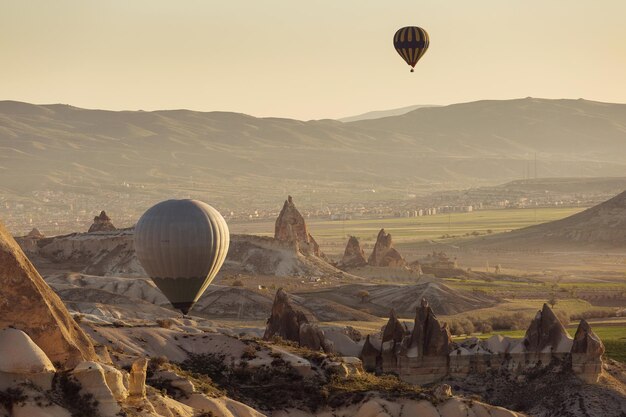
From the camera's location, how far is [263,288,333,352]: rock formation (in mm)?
65625

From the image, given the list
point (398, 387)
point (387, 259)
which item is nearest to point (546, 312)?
point (398, 387)

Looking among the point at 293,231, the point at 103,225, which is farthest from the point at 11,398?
the point at 103,225

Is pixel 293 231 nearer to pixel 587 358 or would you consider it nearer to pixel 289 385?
pixel 587 358

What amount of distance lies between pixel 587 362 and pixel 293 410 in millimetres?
17114

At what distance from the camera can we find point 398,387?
5459 centimetres

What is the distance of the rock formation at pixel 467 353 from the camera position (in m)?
65.4

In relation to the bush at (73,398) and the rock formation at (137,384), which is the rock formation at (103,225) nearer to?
the rock formation at (137,384)

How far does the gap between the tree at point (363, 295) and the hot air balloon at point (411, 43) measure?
1673 centimetres

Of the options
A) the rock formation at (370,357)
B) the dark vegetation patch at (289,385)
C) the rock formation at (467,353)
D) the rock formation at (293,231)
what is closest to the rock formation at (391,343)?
the rock formation at (467,353)

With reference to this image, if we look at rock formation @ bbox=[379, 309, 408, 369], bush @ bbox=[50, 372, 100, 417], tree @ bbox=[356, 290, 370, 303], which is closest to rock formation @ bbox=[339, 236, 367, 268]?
tree @ bbox=[356, 290, 370, 303]

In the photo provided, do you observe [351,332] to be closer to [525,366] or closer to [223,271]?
[525,366]

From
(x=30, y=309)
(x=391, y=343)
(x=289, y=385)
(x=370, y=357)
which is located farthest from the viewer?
(x=391, y=343)

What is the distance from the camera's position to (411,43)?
105188mm

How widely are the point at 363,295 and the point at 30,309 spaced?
232 ft
